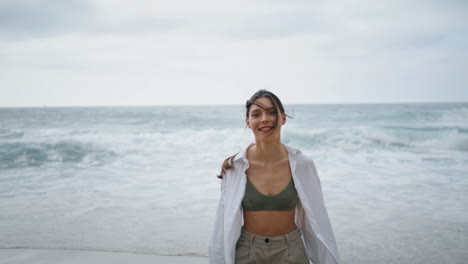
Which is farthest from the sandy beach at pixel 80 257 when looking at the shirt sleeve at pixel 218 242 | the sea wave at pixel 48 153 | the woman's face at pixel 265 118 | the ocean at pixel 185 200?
the sea wave at pixel 48 153

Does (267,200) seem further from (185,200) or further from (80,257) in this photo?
(185,200)

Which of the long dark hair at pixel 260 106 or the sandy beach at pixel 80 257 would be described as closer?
the long dark hair at pixel 260 106

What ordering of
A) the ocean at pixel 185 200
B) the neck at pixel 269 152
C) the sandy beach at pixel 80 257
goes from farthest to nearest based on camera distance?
the ocean at pixel 185 200 → the sandy beach at pixel 80 257 → the neck at pixel 269 152

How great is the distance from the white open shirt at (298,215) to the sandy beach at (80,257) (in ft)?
5.70

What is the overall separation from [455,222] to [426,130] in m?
A: 18.5

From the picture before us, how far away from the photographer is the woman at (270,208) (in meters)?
2.38

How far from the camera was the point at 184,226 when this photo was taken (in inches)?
209

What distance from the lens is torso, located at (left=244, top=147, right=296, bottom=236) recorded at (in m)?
2.44

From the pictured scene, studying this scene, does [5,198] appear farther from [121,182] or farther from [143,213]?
[143,213]

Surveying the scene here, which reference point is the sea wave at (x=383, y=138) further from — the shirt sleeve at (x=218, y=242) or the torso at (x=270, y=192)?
the shirt sleeve at (x=218, y=242)

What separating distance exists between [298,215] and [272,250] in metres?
0.35

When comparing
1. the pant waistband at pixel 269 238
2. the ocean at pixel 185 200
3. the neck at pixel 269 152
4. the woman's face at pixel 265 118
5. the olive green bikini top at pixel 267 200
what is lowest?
the ocean at pixel 185 200

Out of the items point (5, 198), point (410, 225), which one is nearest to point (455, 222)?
point (410, 225)

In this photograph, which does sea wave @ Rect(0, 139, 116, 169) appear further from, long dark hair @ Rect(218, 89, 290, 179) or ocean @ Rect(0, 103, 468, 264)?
long dark hair @ Rect(218, 89, 290, 179)
